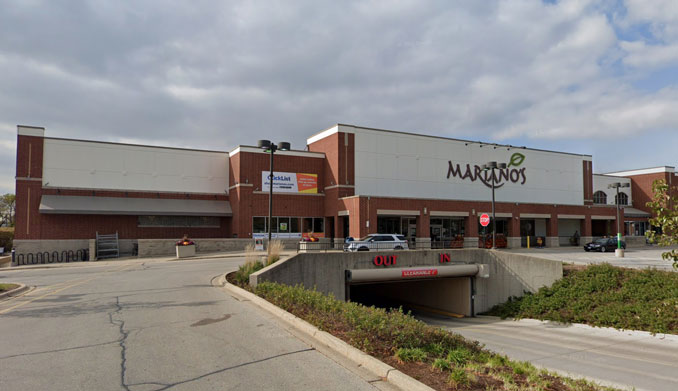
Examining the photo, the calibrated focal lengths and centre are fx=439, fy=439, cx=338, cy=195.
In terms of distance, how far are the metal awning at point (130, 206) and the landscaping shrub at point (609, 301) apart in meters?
25.9

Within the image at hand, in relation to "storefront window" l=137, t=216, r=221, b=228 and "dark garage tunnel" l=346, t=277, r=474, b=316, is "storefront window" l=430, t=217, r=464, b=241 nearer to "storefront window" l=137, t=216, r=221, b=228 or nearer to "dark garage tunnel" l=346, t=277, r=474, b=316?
"dark garage tunnel" l=346, t=277, r=474, b=316

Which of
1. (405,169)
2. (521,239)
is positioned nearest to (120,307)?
(405,169)

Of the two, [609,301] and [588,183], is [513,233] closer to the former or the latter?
[588,183]

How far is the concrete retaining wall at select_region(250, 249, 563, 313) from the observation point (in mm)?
21578

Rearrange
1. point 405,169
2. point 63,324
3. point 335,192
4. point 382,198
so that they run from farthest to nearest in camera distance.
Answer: point 405,169, point 335,192, point 382,198, point 63,324

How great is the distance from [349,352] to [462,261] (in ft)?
70.7

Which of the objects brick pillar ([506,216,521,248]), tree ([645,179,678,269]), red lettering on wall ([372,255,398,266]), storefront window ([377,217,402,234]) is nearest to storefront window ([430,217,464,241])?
storefront window ([377,217,402,234])

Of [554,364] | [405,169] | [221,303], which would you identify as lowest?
[554,364]

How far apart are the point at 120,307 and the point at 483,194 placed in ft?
138

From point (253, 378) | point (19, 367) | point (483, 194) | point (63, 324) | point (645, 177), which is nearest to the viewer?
point (253, 378)

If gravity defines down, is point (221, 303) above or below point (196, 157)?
below

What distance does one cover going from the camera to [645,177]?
208ft

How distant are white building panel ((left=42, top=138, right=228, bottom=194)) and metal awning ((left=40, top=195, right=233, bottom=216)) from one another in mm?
1137

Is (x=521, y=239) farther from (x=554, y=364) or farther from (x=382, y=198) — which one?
(x=554, y=364)
